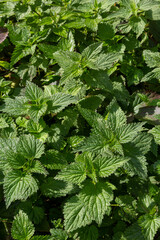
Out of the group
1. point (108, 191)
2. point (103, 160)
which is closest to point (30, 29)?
point (103, 160)

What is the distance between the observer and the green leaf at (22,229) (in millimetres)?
2117

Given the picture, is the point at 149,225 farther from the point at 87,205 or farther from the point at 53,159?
the point at 53,159

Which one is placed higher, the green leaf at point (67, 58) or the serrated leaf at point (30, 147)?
the green leaf at point (67, 58)

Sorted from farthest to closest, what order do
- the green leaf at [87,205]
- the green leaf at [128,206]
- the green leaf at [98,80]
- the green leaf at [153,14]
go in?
the green leaf at [153,14] → the green leaf at [98,80] → the green leaf at [128,206] → the green leaf at [87,205]

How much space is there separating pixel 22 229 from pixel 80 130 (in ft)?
3.54

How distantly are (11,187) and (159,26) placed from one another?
2.45 metres

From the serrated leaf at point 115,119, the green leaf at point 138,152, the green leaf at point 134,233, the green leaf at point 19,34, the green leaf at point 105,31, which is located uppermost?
the green leaf at point 19,34

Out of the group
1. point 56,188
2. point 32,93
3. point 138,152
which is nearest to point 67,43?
point 32,93

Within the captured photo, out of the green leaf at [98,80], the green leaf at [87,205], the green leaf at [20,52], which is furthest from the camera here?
the green leaf at [20,52]

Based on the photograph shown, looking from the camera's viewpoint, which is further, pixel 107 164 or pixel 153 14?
pixel 153 14

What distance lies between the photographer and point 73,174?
2.11m

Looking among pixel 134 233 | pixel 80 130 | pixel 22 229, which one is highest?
pixel 80 130

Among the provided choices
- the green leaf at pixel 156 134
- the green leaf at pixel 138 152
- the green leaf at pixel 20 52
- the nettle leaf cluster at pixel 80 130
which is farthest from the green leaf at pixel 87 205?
the green leaf at pixel 20 52

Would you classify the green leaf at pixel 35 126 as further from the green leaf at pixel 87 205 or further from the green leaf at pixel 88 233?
the green leaf at pixel 88 233
